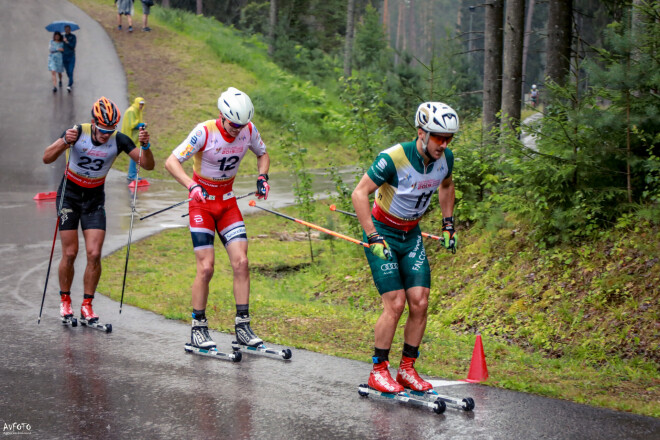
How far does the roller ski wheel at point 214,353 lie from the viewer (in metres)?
7.02

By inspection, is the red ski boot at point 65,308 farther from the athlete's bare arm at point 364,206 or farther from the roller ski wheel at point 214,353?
the athlete's bare arm at point 364,206

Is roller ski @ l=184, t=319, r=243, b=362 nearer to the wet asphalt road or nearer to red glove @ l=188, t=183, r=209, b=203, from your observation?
the wet asphalt road

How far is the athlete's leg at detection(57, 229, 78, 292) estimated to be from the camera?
8.40 meters

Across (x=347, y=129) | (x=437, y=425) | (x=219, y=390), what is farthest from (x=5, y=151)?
(x=437, y=425)

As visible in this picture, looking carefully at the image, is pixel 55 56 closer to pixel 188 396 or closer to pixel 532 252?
pixel 532 252

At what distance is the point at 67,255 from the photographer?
27.7 ft

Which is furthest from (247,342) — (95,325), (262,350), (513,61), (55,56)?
(55,56)

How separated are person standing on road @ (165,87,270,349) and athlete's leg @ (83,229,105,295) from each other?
5.16 ft

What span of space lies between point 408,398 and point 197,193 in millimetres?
2859

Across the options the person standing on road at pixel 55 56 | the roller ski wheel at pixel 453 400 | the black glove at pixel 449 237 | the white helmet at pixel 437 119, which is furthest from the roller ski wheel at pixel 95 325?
the person standing on road at pixel 55 56

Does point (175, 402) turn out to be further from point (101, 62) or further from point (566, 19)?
point (101, 62)

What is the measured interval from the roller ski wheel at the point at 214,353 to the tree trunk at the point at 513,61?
8.70 m

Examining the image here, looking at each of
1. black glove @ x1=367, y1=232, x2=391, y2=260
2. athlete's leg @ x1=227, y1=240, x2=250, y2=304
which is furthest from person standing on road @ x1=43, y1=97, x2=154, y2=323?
black glove @ x1=367, y1=232, x2=391, y2=260

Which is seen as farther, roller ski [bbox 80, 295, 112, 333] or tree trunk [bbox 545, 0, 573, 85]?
tree trunk [bbox 545, 0, 573, 85]
